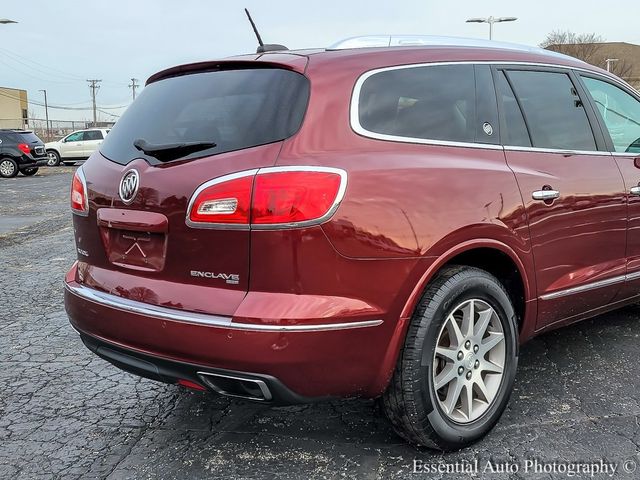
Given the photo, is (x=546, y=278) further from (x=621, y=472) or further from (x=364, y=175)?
(x=364, y=175)

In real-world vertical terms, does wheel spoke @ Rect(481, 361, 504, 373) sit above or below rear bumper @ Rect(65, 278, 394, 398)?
below

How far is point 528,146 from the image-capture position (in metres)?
3.14

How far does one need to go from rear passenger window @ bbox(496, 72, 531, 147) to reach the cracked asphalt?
4.42 ft

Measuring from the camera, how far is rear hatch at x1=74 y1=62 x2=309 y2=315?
2.38m

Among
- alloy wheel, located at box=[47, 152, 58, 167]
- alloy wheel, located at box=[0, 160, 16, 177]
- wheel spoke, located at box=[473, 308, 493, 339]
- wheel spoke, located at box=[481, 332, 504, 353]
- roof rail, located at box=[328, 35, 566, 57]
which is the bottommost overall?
alloy wheel, located at box=[47, 152, 58, 167]

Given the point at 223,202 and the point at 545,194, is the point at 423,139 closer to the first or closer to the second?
the point at 545,194

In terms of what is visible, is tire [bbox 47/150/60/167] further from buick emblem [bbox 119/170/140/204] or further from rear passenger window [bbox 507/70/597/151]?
rear passenger window [bbox 507/70/597/151]

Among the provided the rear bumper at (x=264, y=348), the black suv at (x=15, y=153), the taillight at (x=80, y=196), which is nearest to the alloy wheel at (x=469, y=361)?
the rear bumper at (x=264, y=348)

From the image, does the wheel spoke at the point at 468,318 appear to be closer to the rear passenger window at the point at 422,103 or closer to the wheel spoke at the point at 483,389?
the wheel spoke at the point at 483,389

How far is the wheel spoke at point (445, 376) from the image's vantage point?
2.70 m

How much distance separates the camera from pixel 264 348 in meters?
2.27

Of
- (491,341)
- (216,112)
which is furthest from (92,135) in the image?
(491,341)

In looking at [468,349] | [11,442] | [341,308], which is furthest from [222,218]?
[11,442]

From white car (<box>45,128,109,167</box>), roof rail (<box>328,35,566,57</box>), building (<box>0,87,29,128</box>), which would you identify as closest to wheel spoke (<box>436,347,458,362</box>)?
roof rail (<box>328,35,566,57</box>)
